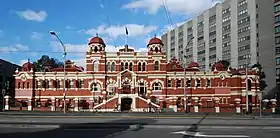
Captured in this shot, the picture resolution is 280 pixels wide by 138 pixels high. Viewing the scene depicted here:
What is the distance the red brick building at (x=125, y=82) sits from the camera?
216 ft

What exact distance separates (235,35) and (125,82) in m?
68.6

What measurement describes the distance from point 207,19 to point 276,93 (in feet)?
150

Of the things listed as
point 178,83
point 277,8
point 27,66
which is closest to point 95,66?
point 27,66

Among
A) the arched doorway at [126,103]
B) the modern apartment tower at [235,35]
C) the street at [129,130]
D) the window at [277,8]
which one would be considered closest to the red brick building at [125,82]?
the arched doorway at [126,103]

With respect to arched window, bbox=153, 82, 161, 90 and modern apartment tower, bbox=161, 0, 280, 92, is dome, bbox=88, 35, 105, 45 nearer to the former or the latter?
arched window, bbox=153, 82, 161, 90

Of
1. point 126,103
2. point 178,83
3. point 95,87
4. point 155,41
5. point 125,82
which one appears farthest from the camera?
point 178,83

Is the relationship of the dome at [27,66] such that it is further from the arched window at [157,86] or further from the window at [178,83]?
the window at [178,83]

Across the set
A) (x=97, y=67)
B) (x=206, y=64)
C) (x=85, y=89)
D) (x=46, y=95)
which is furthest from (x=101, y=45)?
(x=206, y=64)

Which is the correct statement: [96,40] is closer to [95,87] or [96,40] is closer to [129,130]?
[95,87]

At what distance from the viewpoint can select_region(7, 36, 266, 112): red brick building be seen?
65.9m

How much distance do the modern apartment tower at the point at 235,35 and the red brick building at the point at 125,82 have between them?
1129 inches

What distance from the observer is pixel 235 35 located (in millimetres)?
121000

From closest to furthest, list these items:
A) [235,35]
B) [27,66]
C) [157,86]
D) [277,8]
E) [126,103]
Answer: [126,103], [157,86], [27,66], [277,8], [235,35]

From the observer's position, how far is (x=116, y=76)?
66.4 m
